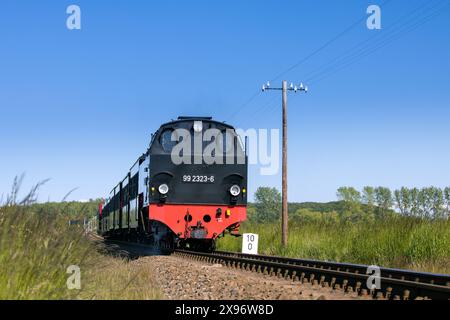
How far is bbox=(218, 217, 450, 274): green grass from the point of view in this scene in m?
12.8

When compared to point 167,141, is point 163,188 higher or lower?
lower

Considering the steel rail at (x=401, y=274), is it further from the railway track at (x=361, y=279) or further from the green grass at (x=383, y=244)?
the green grass at (x=383, y=244)

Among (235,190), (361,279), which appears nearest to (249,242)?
(235,190)

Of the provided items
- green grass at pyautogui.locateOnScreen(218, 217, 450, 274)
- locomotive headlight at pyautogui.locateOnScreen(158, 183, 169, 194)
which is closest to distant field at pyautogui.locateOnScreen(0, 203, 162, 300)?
green grass at pyautogui.locateOnScreen(218, 217, 450, 274)

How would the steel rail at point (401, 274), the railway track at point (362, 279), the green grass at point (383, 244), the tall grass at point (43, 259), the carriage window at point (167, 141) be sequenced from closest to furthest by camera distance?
the tall grass at point (43, 259) → the railway track at point (362, 279) → the steel rail at point (401, 274) → the green grass at point (383, 244) → the carriage window at point (167, 141)

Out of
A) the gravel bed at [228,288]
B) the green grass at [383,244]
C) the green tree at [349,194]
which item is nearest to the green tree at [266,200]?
the green tree at [349,194]

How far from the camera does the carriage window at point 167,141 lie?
17.1m

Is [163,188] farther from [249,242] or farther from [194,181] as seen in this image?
[249,242]

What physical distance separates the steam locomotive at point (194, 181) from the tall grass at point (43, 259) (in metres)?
7.54

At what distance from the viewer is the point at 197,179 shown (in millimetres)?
17031

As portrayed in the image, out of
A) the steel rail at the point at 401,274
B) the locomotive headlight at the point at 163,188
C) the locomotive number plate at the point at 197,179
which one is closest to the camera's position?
the steel rail at the point at 401,274

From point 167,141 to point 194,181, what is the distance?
1401 mm
